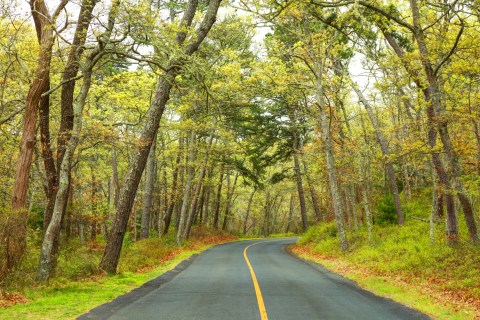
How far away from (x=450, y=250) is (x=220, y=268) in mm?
8331

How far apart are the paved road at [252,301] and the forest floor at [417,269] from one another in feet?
2.56

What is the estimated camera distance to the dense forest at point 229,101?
10.8 metres

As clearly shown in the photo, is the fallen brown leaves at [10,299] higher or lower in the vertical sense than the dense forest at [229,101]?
lower

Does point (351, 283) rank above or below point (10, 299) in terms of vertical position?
below

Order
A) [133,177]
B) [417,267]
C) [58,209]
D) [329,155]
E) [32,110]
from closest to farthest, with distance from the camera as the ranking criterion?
[58,209], [32,110], [417,267], [133,177], [329,155]

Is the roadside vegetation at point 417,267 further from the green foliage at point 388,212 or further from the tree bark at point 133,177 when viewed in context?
the tree bark at point 133,177

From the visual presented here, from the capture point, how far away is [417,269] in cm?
1228

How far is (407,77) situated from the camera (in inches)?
525

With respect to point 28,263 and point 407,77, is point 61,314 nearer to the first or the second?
point 28,263

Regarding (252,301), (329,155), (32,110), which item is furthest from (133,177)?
(329,155)

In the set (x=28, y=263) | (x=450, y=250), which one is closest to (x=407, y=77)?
(x=450, y=250)

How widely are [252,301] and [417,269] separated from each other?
6.73 meters

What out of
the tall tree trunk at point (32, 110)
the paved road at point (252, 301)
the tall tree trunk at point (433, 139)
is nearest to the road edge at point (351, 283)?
the paved road at point (252, 301)

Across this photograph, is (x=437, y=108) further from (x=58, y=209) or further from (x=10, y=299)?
(x=10, y=299)
